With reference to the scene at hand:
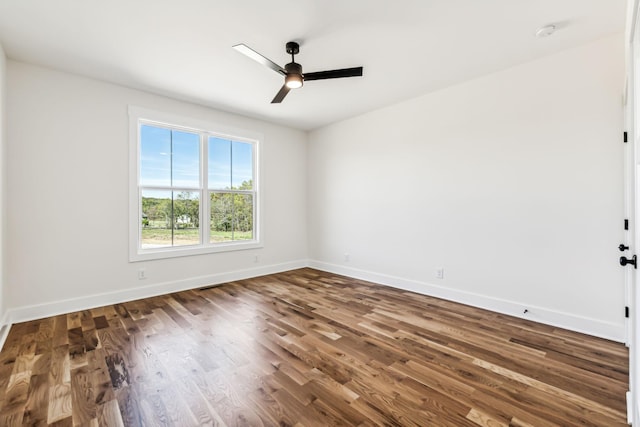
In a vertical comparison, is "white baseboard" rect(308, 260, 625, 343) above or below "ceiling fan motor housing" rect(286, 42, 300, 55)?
below

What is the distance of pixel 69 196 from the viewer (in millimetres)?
3324

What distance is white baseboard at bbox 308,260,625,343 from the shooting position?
2639 millimetres

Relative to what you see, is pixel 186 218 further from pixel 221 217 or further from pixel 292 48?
pixel 292 48

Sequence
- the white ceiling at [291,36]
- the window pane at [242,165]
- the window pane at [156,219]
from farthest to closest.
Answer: the window pane at [242,165] → the window pane at [156,219] → the white ceiling at [291,36]

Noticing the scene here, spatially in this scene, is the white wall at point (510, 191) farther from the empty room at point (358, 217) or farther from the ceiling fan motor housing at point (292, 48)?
the ceiling fan motor housing at point (292, 48)

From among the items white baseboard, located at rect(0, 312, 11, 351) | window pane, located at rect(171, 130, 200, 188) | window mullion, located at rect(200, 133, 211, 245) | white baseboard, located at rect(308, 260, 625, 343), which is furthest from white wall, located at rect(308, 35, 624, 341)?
white baseboard, located at rect(0, 312, 11, 351)

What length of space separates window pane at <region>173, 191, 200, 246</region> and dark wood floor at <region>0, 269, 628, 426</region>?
122 centimetres

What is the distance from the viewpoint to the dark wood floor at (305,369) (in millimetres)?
1686

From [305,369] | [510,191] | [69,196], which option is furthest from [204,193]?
[510,191]

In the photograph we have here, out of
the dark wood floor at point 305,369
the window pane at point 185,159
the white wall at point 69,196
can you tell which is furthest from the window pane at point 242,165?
the dark wood floor at point 305,369

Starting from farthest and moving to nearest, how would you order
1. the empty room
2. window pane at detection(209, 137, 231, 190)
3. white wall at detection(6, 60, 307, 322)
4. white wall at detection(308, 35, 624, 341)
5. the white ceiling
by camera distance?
window pane at detection(209, 137, 231, 190)
white wall at detection(6, 60, 307, 322)
white wall at detection(308, 35, 624, 341)
the white ceiling
the empty room

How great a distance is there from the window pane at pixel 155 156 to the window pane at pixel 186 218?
0.30m

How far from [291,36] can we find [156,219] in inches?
119

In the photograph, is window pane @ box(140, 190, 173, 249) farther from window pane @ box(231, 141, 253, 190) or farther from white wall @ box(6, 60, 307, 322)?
window pane @ box(231, 141, 253, 190)
